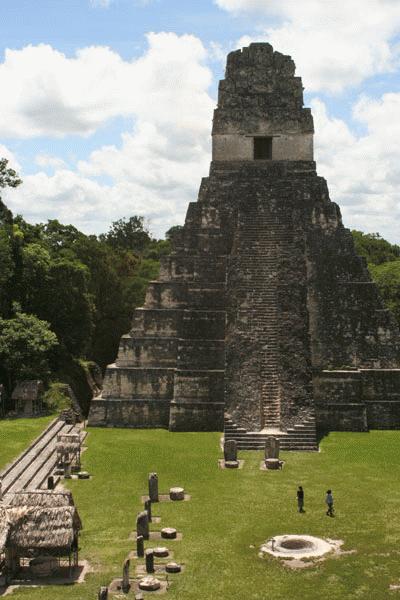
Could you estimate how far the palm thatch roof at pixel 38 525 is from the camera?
1352cm

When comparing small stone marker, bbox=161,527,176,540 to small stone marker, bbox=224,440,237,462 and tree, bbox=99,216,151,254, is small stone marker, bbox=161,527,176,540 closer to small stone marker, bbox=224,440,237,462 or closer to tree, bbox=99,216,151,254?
small stone marker, bbox=224,440,237,462

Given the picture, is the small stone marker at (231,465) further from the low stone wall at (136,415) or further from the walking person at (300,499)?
the low stone wall at (136,415)

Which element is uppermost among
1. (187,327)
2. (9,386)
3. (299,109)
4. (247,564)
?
(299,109)

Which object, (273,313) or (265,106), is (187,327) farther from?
(265,106)

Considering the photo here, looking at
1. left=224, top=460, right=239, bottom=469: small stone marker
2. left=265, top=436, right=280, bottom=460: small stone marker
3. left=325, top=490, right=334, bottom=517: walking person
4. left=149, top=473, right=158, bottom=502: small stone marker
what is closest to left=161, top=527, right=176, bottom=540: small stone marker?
left=149, top=473, right=158, bottom=502: small stone marker

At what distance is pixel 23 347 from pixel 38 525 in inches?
639

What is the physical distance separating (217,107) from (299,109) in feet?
11.2

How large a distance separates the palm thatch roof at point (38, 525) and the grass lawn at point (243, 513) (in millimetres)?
822

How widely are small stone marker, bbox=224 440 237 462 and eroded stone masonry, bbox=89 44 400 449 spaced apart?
1.72 metres

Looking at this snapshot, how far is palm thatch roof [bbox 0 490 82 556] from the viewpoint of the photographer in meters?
13.5

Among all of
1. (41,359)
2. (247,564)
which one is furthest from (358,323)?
(247,564)

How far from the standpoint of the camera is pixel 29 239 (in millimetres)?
36625

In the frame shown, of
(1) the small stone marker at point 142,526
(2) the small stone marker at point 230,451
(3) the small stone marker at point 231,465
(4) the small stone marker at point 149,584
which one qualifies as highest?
(2) the small stone marker at point 230,451

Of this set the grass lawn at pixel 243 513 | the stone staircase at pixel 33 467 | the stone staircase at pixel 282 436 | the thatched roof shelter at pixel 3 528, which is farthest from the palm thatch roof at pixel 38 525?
the stone staircase at pixel 282 436
